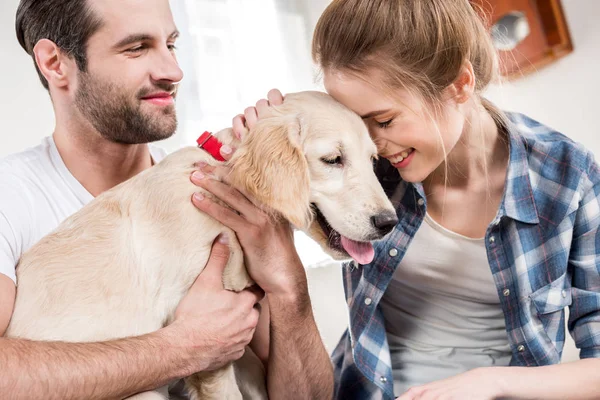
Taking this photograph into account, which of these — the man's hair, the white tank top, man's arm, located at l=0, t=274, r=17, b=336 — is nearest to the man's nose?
the man's hair

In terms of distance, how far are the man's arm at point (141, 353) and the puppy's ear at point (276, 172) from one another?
0.56 ft

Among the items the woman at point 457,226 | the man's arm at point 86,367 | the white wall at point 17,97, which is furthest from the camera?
the white wall at point 17,97

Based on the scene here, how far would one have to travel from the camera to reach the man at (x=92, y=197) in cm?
120

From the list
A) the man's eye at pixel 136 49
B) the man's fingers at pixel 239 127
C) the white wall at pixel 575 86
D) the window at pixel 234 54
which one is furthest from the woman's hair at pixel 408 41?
the window at pixel 234 54

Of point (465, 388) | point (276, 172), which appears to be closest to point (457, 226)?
point (465, 388)

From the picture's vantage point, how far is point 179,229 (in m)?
1.32

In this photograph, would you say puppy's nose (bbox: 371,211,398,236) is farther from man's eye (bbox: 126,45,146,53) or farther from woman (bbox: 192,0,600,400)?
man's eye (bbox: 126,45,146,53)

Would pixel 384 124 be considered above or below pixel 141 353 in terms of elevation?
above

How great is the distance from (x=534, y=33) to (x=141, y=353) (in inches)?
85.5

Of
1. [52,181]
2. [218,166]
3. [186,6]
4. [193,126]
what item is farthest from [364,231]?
[186,6]

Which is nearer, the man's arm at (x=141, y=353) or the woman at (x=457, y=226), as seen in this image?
the man's arm at (x=141, y=353)

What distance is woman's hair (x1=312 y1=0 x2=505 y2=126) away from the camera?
1.36 metres

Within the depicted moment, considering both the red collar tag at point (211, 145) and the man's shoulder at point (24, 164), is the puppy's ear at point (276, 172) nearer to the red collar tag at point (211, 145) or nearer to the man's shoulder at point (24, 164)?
the red collar tag at point (211, 145)

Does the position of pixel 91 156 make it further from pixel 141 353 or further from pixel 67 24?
pixel 141 353
